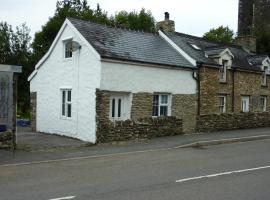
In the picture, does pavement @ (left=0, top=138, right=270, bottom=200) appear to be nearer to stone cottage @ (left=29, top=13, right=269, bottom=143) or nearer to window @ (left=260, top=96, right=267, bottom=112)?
stone cottage @ (left=29, top=13, right=269, bottom=143)

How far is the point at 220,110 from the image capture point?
89.1 feet

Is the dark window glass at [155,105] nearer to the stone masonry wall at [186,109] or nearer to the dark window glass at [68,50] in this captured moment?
the stone masonry wall at [186,109]

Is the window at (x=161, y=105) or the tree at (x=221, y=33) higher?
the tree at (x=221, y=33)

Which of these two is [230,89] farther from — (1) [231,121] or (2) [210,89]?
(1) [231,121]

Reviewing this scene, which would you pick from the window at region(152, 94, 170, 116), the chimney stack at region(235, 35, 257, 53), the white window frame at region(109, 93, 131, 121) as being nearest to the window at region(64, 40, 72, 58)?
the white window frame at region(109, 93, 131, 121)

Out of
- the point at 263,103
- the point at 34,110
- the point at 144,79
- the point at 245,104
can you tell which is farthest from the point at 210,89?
the point at 34,110

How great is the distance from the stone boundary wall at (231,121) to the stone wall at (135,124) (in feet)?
6.70

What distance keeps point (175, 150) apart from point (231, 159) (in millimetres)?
3253

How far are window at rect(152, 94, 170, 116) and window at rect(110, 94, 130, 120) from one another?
2.04 m

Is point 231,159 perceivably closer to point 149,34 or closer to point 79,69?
point 79,69

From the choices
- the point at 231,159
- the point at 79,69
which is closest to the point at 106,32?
the point at 79,69

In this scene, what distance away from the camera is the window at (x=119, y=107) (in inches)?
838

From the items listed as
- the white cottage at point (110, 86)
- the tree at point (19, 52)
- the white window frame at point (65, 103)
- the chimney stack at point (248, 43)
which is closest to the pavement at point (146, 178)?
the white cottage at point (110, 86)

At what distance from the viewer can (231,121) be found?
26.0 meters
